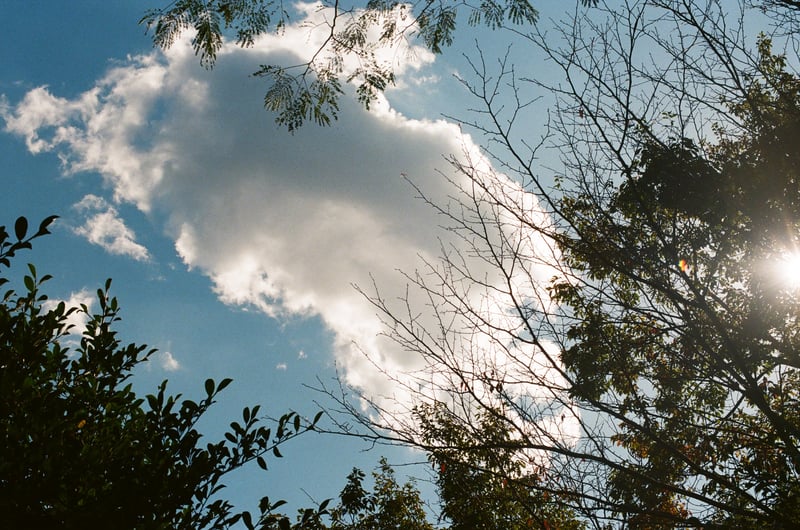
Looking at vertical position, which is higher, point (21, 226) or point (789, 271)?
point (789, 271)

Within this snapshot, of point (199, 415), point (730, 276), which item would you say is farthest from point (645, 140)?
point (199, 415)

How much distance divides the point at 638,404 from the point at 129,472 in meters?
3.47

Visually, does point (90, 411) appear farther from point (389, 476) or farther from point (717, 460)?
point (389, 476)

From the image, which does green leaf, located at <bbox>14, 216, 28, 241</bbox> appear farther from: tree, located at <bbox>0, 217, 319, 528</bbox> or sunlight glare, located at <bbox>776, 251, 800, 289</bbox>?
sunlight glare, located at <bbox>776, 251, 800, 289</bbox>

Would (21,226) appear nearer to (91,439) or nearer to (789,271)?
(91,439)

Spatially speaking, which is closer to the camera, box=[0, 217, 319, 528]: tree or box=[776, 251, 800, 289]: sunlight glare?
box=[0, 217, 319, 528]: tree

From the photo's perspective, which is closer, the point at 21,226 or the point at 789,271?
the point at 21,226

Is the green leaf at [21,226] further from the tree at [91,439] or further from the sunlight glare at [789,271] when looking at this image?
the sunlight glare at [789,271]

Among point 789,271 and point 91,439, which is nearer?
point 91,439

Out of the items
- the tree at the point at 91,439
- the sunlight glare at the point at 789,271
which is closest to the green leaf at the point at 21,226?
the tree at the point at 91,439

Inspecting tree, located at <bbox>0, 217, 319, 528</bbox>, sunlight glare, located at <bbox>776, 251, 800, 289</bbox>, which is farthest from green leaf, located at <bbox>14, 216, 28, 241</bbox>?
sunlight glare, located at <bbox>776, 251, 800, 289</bbox>

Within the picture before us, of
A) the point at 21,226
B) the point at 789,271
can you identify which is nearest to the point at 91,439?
the point at 21,226

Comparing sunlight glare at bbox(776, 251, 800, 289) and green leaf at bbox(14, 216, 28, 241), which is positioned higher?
sunlight glare at bbox(776, 251, 800, 289)

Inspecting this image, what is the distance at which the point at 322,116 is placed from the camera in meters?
8.05
